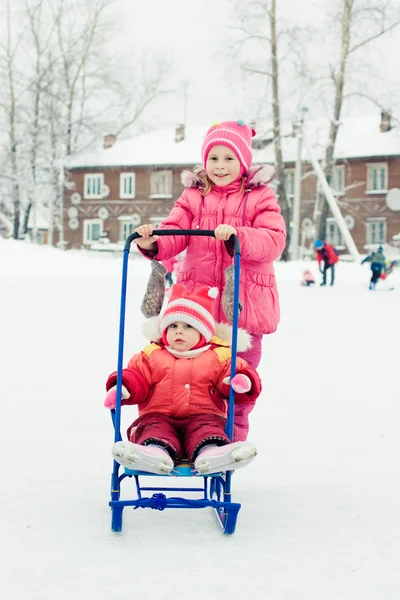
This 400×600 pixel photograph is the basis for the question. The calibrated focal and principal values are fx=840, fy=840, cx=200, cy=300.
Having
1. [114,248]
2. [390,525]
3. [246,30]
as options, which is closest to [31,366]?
[390,525]

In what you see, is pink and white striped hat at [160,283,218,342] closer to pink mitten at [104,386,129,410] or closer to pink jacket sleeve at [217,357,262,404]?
pink jacket sleeve at [217,357,262,404]

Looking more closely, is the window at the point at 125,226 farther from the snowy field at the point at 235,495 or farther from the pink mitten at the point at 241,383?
the pink mitten at the point at 241,383

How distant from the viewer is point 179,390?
3.27 m

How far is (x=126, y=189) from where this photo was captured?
4588cm

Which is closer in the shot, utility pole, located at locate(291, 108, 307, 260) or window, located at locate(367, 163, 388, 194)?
utility pole, located at locate(291, 108, 307, 260)

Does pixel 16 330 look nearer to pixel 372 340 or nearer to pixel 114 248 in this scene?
pixel 372 340

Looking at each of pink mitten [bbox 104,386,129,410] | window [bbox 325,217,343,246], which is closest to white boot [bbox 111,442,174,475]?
pink mitten [bbox 104,386,129,410]

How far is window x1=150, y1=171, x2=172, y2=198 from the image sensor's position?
146ft

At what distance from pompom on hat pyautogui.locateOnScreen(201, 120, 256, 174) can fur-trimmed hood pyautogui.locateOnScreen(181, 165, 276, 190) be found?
0.14ft

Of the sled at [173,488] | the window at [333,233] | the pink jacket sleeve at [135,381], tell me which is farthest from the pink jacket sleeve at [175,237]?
the window at [333,233]

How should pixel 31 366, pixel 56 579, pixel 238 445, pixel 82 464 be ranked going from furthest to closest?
pixel 31 366 < pixel 82 464 < pixel 238 445 < pixel 56 579

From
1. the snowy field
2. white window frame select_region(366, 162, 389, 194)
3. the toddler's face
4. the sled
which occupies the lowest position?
the snowy field

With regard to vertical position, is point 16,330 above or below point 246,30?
below

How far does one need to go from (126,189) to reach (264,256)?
141 feet
